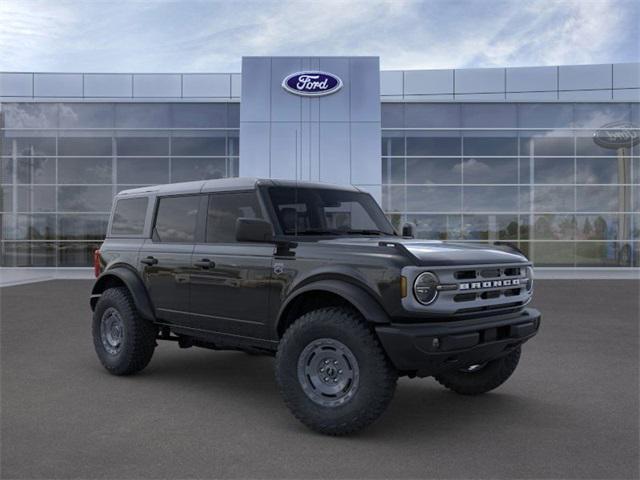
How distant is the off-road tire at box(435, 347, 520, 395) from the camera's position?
5434mm

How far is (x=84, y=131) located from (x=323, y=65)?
11368 mm

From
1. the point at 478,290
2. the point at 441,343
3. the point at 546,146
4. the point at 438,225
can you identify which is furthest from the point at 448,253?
the point at 546,146

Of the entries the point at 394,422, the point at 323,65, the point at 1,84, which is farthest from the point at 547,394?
the point at 1,84

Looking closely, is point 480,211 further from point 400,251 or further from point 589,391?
point 400,251

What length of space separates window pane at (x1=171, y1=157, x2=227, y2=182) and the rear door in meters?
20.3

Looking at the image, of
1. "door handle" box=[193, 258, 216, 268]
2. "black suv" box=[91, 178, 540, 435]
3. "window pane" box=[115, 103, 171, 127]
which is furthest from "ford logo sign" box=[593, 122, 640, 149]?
"door handle" box=[193, 258, 216, 268]

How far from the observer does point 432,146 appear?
2611 cm

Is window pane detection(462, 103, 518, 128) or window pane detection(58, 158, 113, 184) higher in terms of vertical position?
window pane detection(462, 103, 518, 128)

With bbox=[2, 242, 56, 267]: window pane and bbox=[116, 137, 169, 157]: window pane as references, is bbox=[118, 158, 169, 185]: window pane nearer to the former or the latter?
bbox=[116, 137, 169, 157]: window pane

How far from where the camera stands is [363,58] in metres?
23.9

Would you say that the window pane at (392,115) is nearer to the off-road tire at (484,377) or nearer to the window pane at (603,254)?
the window pane at (603,254)

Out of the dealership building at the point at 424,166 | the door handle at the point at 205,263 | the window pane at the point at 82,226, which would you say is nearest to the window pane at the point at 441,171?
the dealership building at the point at 424,166

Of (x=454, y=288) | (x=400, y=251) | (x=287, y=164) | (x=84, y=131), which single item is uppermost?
(x=84, y=131)

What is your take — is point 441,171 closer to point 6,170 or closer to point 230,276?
point 6,170
